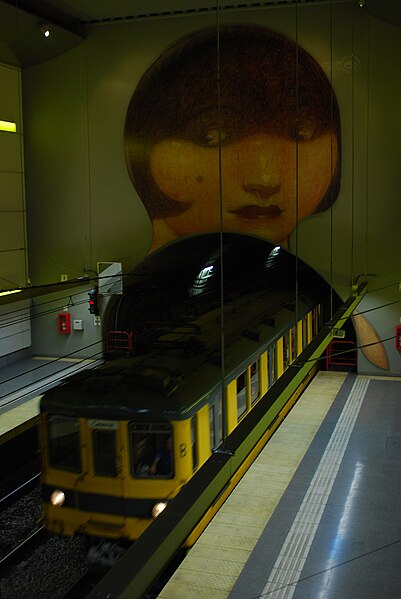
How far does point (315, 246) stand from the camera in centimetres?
1398

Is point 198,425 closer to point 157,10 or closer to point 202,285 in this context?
point 157,10

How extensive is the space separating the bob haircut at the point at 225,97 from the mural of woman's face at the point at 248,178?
5.0 inches

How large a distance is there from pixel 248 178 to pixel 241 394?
6.70 m

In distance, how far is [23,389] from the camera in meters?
13.1

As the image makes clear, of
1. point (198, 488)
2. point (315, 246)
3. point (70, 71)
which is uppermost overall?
point (70, 71)

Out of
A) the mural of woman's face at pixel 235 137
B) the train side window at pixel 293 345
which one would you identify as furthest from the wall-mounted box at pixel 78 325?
the train side window at pixel 293 345

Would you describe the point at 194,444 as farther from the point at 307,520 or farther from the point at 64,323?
the point at 64,323

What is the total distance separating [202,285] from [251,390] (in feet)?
32.9

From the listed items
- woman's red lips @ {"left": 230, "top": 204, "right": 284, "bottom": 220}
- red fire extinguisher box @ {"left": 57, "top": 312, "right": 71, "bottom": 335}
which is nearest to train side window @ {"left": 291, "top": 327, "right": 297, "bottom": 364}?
woman's red lips @ {"left": 230, "top": 204, "right": 284, "bottom": 220}

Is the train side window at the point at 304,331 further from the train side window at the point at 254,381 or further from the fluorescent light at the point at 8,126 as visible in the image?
the fluorescent light at the point at 8,126

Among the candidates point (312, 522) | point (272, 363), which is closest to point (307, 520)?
point (312, 522)

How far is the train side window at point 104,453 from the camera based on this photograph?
21.1ft

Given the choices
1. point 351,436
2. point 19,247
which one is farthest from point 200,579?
point 19,247

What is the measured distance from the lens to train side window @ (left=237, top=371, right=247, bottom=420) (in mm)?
8047
